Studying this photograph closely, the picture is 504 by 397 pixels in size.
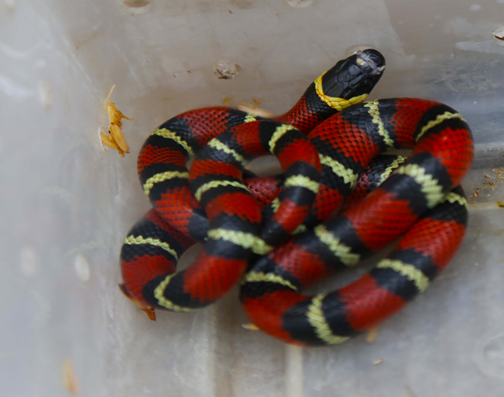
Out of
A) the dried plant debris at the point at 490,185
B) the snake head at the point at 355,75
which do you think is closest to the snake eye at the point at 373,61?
the snake head at the point at 355,75

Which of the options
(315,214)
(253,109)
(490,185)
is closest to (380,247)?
(315,214)

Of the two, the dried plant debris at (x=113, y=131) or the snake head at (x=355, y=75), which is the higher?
the dried plant debris at (x=113, y=131)

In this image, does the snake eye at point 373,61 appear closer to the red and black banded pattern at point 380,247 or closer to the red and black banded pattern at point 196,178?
the red and black banded pattern at point 196,178

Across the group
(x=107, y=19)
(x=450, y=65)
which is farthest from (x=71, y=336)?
(x=450, y=65)

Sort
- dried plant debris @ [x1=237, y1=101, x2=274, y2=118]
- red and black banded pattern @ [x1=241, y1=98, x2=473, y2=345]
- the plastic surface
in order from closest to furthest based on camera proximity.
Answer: red and black banded pattern @ [x1=241, y1=98, x2=473, y2=345] → the plastic surface → dried plant debris @ [x1=237, y1=101, x2=274, y2=118]

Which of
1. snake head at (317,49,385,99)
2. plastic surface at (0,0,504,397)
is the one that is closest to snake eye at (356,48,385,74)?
snake head at (317,49,385,99)

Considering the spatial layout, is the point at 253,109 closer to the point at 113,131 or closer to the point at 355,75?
the point at 355,75

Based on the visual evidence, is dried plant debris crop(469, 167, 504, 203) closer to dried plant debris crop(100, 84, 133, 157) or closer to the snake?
the snake
